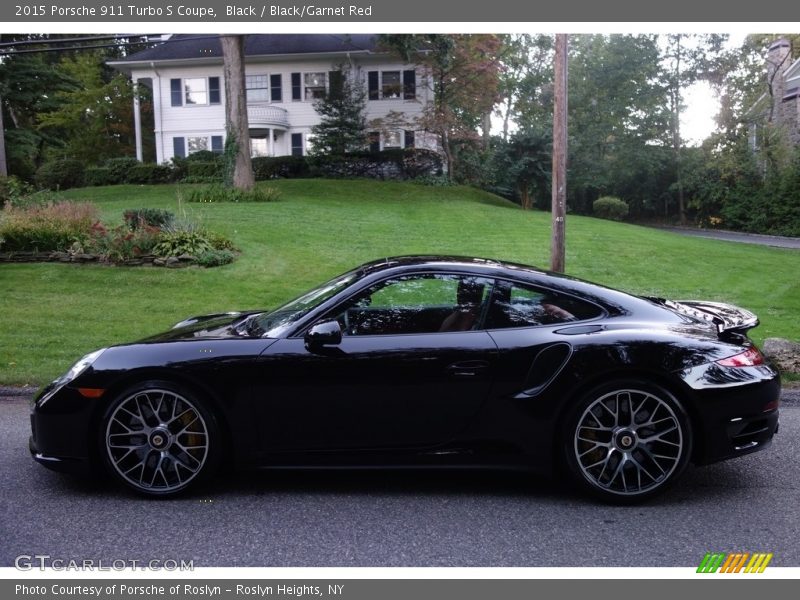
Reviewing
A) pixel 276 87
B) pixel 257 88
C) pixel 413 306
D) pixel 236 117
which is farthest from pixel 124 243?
pixel 257 88

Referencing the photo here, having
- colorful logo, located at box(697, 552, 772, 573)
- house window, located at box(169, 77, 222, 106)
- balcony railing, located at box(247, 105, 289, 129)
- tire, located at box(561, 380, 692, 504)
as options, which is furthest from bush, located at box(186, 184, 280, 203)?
colorful logo, located at box(697, 552, 772, 573)

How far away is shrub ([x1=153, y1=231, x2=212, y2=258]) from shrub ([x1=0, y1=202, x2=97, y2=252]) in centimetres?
143

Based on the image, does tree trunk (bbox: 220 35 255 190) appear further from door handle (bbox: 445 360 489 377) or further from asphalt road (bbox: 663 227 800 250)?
door handle (bbox: 445 360 489 377)

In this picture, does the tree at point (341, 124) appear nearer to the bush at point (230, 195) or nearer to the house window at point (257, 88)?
the house window at point (257, 88)

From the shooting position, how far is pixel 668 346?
4230 mm

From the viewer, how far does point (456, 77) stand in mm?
32375

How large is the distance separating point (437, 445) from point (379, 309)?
0.89 m

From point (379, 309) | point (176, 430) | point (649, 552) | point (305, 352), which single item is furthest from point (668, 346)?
point (176, 430)

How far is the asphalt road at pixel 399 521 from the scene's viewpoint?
3.58m

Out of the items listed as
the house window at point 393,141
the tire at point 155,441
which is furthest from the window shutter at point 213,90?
the tire at point 155,441

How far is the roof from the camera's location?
118ft

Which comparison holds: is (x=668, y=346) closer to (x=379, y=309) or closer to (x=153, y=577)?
(x=379, y=309)

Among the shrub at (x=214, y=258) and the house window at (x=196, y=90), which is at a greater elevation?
the house window at (x=196, y=90)

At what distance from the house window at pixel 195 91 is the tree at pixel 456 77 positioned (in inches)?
446
